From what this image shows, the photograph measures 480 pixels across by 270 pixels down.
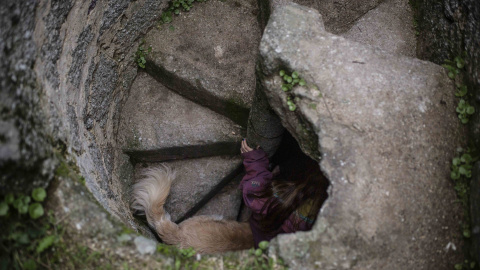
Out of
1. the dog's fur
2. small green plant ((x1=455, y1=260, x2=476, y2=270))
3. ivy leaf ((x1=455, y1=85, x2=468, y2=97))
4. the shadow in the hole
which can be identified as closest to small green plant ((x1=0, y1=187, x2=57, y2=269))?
the dog's fur

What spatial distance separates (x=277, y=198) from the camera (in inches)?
98.4

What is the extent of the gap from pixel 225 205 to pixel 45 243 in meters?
1.65

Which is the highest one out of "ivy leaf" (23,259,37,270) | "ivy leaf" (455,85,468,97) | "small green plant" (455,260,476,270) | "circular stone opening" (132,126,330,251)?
"ivy leaf" (455,85,468,97)

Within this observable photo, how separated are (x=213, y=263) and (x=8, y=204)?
0.94 metres

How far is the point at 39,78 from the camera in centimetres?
193

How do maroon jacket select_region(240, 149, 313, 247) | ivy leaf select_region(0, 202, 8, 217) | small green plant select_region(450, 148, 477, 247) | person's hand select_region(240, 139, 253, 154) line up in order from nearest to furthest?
1. ivy leaf select_region(0, 202, 8, 217)
2. small green plant select_region(450, 148, 477, 247)
3. maroon jacket select_region(240, 149, 313, 247)
4. person's hand select_region(240, 139, 253, 154)

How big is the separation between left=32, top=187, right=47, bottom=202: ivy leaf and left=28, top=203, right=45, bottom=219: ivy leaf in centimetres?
3

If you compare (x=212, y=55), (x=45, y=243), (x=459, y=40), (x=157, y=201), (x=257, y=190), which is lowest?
(x=157, y=201)

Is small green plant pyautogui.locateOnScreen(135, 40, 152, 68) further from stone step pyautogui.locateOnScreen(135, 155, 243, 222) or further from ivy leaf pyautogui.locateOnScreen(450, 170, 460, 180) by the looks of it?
ivy leaf pyautogui.locateOnScreen(450, 170, 460, 180)

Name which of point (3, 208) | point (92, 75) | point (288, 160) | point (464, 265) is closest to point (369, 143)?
point (464, 265)

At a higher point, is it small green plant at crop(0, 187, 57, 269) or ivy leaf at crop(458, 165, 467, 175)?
small green plant at crop(0, 187, 57, 269)

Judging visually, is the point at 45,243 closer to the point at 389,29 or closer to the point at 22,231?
the point at 22,231

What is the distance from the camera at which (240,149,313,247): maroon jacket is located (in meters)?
2.49


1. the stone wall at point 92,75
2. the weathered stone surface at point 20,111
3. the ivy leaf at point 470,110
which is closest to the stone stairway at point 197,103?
the stone wall at point 92,75
